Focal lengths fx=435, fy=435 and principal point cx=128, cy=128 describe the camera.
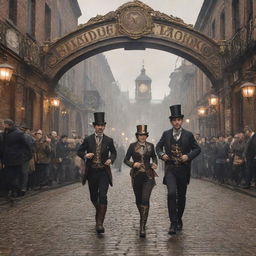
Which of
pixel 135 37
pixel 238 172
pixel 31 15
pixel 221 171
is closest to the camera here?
pixel 238 172

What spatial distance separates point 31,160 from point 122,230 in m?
6.77

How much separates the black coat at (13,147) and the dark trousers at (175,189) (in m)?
4.99

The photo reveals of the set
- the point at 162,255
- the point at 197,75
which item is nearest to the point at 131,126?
the point at 197,75

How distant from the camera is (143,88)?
323 ft

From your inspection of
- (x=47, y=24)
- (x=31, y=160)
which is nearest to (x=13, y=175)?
(x=31, y=160)

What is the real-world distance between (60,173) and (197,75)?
21315 mm

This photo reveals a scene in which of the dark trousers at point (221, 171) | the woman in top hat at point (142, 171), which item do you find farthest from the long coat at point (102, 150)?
the dark trousers at point (221, 171)

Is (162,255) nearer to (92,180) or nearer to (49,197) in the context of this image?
(92,180)

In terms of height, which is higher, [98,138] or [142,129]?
[142,129]

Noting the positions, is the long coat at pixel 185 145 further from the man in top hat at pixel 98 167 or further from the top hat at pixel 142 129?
the man in top hat at pixel 98 167

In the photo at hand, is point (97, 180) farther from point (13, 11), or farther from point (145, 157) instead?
point (13, 11)

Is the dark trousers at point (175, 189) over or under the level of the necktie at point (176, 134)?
under

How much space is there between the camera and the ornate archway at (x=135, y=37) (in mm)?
19984

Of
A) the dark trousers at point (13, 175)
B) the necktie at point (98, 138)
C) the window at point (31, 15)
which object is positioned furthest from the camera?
the window at point (31, 15)
